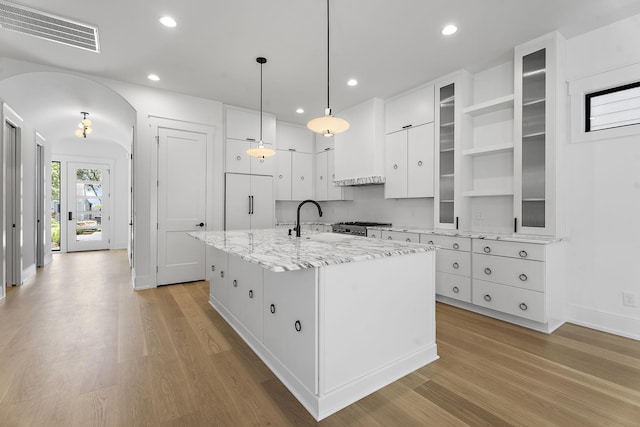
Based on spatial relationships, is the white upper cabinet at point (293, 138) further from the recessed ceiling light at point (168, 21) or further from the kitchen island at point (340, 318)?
the kitchen island at point (340, 318)

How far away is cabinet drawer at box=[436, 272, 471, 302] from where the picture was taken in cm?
327

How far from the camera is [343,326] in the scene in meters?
1.72

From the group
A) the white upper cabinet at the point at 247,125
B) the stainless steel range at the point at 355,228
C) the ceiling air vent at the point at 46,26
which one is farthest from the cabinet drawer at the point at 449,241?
the ceiling air vent at the point at 46,26

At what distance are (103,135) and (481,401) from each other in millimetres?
8687

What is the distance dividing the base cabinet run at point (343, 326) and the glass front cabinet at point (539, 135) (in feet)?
5.29

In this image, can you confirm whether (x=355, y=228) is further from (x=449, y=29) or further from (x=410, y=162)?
(x=449, y=29)

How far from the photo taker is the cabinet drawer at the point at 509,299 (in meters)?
2.71

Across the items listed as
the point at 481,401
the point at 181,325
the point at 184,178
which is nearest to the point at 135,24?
the point at 184,178

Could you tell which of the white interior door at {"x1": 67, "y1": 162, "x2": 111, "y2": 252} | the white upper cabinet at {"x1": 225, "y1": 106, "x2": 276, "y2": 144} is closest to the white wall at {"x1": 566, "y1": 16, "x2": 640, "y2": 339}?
the white upper cabinet at {"x1": 225, "y1": 106, "x2": 276, "y2": 144}

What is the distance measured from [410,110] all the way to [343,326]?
11.7 ft

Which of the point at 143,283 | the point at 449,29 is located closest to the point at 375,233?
the point at 449,29

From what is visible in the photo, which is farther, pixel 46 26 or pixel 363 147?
pixel 363 147

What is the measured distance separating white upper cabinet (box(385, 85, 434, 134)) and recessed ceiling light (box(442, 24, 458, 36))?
3.68 ft

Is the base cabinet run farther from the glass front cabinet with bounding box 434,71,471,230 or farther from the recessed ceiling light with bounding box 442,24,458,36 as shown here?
the recessed ceiling light with bounding box 442,24,458,36
